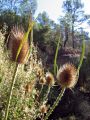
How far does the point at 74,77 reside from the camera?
357 cm

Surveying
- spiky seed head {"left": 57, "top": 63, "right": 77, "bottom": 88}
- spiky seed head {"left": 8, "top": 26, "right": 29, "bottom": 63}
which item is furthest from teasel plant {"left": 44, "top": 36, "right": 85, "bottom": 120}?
spiky seed head {"left": 8, "top": 26, "right": 29, "bottom": 63}

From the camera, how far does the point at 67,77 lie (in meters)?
3.44

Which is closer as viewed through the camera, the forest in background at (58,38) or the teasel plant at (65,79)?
the teasel plant at (65,79)

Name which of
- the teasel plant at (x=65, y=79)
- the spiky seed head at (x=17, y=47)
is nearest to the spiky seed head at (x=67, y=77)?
the teasel plant at (x=65, y=79)

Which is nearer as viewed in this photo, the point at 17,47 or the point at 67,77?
the point at 17,47

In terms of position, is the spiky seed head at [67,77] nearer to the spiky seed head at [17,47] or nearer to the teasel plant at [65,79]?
the teasel plant at [65,79]

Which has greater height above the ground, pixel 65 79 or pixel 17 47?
pixel 17 47

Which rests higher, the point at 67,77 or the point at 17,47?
the point at 17,47

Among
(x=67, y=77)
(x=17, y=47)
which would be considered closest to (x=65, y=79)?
(x=67, y=77)

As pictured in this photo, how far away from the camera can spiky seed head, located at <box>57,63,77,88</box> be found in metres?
3.39

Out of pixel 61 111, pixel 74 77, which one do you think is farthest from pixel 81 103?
pixel 74 77

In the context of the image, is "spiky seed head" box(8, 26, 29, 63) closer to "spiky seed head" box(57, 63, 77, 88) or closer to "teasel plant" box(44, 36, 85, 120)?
"teasel plant" box(44, 36, 85, 120)

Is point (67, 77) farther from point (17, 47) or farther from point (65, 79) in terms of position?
point (17, 47)

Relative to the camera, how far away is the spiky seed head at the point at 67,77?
339 centimetres
